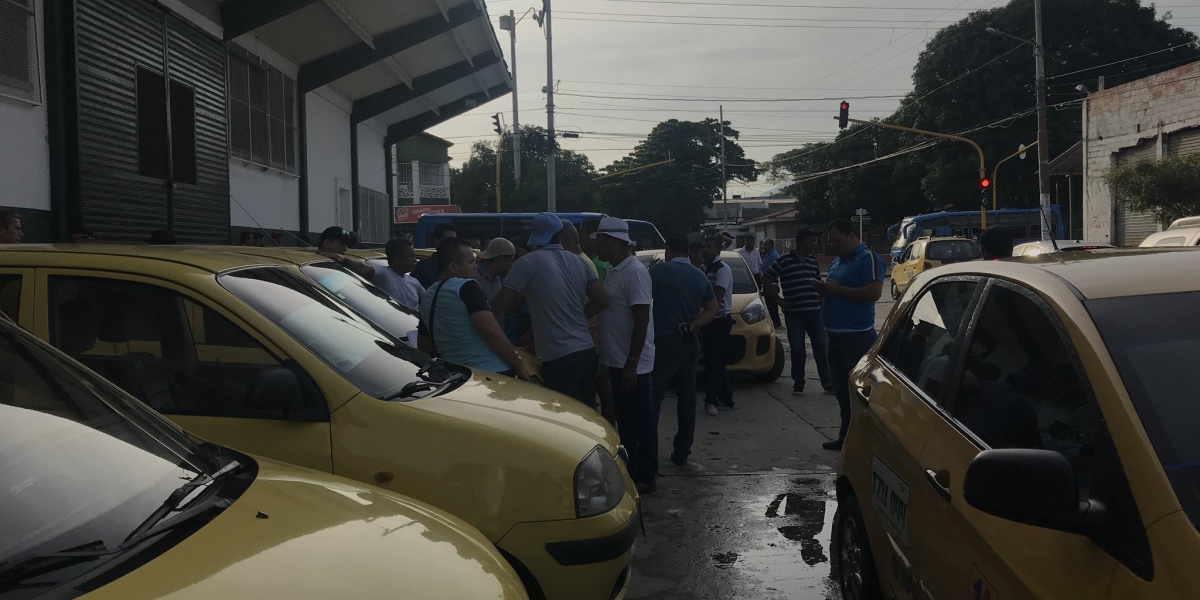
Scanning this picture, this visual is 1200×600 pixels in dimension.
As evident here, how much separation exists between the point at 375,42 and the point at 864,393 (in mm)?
14636

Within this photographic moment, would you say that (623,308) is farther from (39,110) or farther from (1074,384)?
(39,110)

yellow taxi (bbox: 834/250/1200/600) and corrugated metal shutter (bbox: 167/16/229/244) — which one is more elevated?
corrugated metal shutter (bbox: 167/16/229/244)

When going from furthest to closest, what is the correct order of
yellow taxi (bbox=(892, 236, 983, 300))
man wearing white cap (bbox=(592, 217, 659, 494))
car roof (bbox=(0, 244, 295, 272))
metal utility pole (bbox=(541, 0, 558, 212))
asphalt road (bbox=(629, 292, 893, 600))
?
1. metal utility pole (bbox=(541, 0, 558, 212))
2. yellow taxi (bbox=(892, 236, 983, 300))
3. man wearing white cap (bbox=(592, 217, 659, 494))
4. asphalt road (bbox=(629, 292, 893, 600))
5. car roof (bbox=(0, 244, 295, 272))

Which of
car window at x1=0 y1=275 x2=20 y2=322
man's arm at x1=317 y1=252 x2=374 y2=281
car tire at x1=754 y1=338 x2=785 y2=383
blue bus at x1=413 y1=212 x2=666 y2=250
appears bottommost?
car tire at x1=754 y1=338 x2=785 y2=383

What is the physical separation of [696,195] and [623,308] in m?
56.3

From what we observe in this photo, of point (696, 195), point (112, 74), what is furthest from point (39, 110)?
point (696, 195)

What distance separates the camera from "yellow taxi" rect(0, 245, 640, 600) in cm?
333

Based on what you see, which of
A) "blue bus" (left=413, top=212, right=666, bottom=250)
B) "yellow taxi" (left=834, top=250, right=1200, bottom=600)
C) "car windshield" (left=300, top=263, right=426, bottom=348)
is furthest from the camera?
"blue bus" (left=413, top=212, right=666, bottom=250)

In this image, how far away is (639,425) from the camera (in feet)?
20.1

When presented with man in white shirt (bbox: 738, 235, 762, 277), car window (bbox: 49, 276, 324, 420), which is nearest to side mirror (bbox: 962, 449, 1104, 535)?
car window (bbox: 49, 276, 324, 420)

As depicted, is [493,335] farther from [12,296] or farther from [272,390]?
[12,296]

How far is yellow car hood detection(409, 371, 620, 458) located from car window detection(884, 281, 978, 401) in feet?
4.11

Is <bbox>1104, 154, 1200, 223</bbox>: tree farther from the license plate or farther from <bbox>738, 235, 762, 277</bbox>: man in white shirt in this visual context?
the license plate

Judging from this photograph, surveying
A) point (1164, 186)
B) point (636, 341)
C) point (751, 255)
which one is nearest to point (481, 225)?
point (751, 255)
